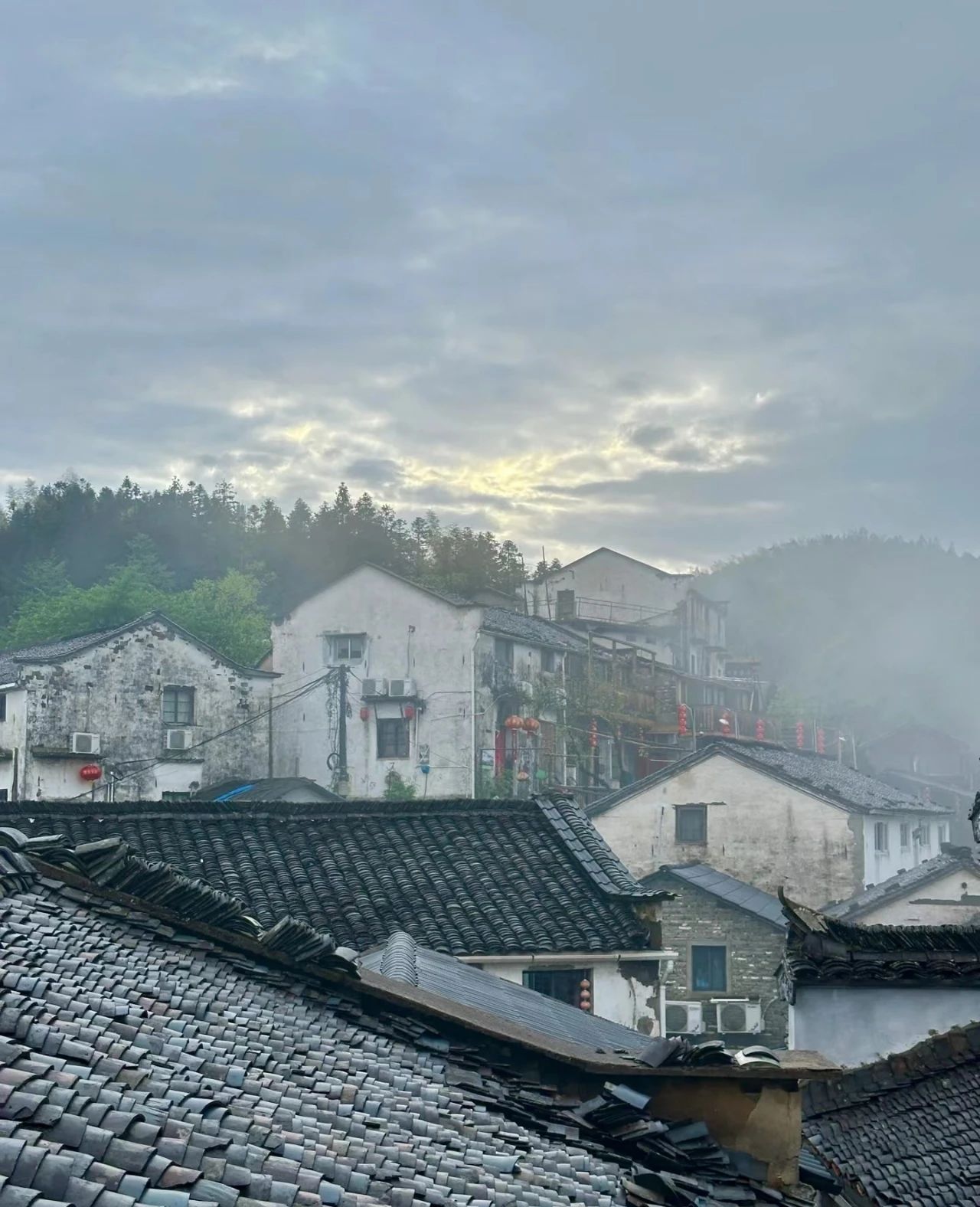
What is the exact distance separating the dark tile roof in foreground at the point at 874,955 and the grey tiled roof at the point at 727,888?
17.4m

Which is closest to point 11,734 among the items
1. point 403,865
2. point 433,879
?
point 403,865

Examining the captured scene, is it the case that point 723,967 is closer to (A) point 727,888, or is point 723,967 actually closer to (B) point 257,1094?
(A) point 727,888

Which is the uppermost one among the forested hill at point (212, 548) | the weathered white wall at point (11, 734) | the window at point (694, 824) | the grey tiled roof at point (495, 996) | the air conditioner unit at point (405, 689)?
the forested hill at point (212, 548)

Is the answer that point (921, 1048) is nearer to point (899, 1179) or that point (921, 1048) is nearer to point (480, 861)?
point (899, 1179)

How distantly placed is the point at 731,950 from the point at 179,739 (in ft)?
55.4

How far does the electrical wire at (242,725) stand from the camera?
38344 mm

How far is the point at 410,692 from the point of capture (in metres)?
42.8

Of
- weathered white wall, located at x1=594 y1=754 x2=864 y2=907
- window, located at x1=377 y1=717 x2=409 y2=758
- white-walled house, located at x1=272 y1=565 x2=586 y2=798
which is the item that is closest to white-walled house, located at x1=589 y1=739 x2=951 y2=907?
weathered white wall, located at x1=594 y1=754 x2=864 y2=907

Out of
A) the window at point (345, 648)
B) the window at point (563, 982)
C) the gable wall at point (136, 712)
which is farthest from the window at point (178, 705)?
the window at point (563, 982)

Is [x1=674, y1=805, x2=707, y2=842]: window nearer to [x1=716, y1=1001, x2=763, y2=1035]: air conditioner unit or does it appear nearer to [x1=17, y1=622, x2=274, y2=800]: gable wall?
[x1=716, y1=1001, x2=763, y2=1035]: air conditioner unit

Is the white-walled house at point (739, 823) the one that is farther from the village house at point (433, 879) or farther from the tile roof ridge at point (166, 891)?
the tile roof ridge at point (166, 891)

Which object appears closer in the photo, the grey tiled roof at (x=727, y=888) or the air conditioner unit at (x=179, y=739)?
the grey tiled roof at (x=727, y=888)

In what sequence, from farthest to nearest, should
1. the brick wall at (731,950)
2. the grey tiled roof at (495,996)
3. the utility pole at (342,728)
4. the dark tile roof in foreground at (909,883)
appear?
1. the utility pole at (342,728)
2. the brick wall at (731,950)
3. the dark tile roof in foreground at (909,883)
4. the grey tiled roof at (495,996)

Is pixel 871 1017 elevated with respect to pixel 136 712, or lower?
lower
